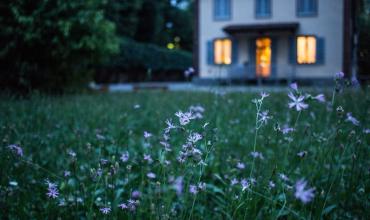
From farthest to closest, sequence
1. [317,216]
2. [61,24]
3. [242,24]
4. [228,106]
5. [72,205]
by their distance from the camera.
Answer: [242,24], [61,24], [228,106], [72,205], [317,216]

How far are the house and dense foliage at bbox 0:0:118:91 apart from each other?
750 cm

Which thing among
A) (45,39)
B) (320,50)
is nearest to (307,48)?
(320,50)

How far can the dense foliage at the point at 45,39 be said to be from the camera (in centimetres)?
1055

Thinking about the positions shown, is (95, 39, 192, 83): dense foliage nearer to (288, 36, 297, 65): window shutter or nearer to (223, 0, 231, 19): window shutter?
(223, 0, 231, 19): window shutter

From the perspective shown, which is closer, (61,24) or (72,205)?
(72,205)

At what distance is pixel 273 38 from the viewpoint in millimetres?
20188

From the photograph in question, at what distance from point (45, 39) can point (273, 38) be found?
12467 millimetres

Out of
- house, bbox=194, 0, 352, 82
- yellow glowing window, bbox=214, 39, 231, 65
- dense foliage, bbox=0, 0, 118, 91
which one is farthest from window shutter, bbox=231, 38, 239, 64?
dense foliage, bbox=0, 0, 118, 91

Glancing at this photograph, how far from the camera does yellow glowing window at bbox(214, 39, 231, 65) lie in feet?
68.9

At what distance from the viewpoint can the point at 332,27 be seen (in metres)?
19.0

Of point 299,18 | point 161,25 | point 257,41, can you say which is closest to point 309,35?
point 299,18

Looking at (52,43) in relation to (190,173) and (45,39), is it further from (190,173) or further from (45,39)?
(190,173)

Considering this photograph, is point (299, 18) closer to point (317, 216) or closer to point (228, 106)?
point (228, 106)

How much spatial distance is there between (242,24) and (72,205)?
63.0ft
